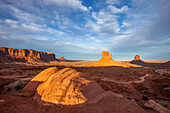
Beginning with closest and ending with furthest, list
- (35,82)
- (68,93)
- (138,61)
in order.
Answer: (68,93)
(35,82)
(138,61)

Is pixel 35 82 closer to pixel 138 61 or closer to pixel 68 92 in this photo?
pixel 68 92

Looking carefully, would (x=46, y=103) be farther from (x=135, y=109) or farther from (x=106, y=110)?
(x=135, y=109)

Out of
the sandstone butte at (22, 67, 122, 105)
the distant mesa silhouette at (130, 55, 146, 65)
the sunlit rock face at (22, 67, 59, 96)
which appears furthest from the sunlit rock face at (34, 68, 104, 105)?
the distant mesa silhouette at (130, 55, 146, 65)

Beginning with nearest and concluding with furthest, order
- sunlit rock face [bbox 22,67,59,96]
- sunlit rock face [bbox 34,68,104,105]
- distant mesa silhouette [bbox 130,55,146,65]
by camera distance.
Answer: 1. sunlit rock face [bbox 34,68,104,105]
2. sunlit rock face [bbox 22,67,59,96]
3. distant mesa silhouette [bbox 130,55,146,65]

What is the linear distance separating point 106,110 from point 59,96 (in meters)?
3.36

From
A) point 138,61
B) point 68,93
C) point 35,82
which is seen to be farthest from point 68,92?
point 138,61

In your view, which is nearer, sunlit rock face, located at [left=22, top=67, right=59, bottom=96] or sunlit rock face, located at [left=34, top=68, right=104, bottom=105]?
sunlit rock face, located at [left=34, top=68, right=104, bottom=105]

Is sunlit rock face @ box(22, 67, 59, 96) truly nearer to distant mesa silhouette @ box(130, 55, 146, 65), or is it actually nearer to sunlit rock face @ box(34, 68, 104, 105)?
sunlit rock face @ box(34, 68, 104, 105)

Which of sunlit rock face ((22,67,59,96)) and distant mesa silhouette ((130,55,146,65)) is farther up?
distant mesa silhouette ((130,55,146,65))

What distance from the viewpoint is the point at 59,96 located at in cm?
650

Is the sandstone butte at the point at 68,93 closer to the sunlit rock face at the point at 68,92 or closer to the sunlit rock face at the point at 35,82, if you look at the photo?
the sunlit rock face at the point at 68,92

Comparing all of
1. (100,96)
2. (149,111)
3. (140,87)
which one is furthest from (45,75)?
(140,87)

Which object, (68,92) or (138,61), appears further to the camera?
(138,61)

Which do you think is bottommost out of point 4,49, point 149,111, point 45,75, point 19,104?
point 149,111
